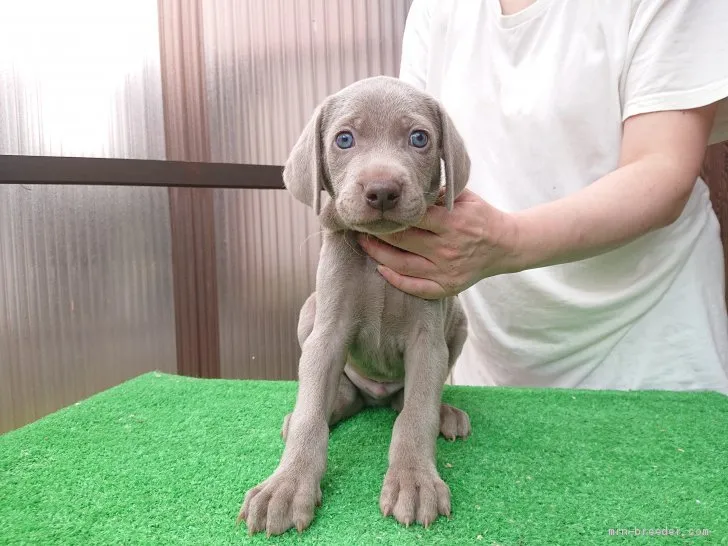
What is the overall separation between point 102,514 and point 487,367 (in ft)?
6.00

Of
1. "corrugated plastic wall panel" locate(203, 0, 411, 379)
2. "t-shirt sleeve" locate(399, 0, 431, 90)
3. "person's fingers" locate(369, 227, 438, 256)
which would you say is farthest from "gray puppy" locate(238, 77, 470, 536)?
"corrugated plastic wall panel" locate(203, 0, 411, 379)

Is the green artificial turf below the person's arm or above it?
below

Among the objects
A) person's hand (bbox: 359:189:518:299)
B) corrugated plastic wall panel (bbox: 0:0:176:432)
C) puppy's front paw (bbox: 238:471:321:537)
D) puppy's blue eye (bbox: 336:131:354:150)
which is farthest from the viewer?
corrugated plastic wall panel (bbox: 0:0:176:432)

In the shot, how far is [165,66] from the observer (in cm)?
324

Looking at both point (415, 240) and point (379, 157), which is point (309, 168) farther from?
point (415, 240)

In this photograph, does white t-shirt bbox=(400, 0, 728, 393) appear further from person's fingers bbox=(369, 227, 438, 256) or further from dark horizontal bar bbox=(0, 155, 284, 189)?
dark horizontal bar bbox=(0, 155, 284, 189)

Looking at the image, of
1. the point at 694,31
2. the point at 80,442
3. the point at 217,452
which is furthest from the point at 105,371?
the point at 694,31

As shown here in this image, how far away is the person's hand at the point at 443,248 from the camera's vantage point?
5.12ft

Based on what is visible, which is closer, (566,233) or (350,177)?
(350,177)

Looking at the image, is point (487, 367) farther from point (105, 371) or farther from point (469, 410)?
point (105, 371)

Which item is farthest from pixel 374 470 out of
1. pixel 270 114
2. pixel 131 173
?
pixel 270 114

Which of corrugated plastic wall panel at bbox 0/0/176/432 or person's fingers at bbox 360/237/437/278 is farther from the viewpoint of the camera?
corrugated plastic wall panel at bbox 0/0/176/432

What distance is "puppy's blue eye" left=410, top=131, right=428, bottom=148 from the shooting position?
146cm

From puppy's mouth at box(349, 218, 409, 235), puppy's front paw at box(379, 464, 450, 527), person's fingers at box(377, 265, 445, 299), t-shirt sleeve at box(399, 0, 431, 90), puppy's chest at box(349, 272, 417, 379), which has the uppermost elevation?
t-shirt sleeve at box(399, 0, 431, 90)
